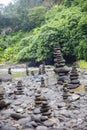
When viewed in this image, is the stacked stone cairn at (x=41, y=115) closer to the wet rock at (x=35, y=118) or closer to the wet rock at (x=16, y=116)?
the wet rock at (x=35, y=118)

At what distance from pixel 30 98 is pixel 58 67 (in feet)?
15.4

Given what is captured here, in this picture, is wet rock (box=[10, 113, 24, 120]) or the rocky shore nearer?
the rocky shore

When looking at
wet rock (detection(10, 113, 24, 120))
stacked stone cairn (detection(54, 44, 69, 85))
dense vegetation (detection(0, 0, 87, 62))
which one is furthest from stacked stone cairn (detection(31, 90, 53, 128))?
dense vegetation (detection(0, 0, 87, 62))

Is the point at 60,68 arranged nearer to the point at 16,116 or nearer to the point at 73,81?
the point at 73,81

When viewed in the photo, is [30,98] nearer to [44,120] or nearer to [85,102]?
[85,102]

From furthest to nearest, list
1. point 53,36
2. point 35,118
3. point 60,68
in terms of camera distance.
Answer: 1. point 53,36
2. point 60,68
3. point 35,118

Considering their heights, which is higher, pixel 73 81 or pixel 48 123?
pixel 73 81

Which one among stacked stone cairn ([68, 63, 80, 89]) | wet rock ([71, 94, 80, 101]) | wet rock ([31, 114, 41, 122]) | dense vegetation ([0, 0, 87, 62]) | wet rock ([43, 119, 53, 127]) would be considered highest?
dense vegetation ([0, 0, 87, 62])

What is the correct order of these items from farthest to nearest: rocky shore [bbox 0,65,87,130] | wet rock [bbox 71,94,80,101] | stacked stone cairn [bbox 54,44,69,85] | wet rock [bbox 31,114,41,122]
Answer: stacked stone cairn [bbox 54,44,69,85] → wet rock [bbox 71,94,80,101] → wet rock [bbox 31,114,41,122] → rocky shore [bbox 0,65,87,130]

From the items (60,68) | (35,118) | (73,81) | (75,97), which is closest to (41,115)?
(35,118)

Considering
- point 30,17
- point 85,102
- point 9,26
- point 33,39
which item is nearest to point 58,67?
point 85,102

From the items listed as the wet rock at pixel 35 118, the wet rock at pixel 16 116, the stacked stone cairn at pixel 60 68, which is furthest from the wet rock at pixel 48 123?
the stacked stone cairn at pixel 60 68

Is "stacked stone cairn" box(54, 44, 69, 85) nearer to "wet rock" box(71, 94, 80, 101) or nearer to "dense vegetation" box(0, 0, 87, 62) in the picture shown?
"wet rock" box(71, 94, 80, 101)

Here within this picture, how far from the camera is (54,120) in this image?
408 inches
